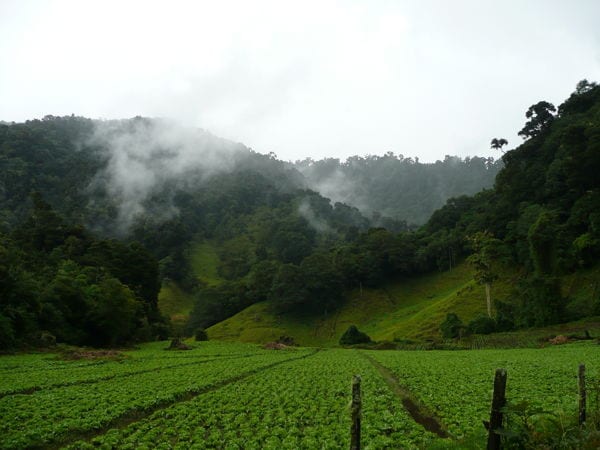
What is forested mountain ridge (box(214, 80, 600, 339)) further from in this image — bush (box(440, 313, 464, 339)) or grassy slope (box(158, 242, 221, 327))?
grassy slope (box(158, 242, 221, 327))

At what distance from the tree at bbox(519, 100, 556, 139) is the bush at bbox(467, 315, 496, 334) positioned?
62.6 metres

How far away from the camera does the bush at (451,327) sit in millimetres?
66719

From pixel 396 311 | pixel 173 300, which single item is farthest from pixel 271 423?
pixel 173 300

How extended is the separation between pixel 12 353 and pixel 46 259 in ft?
146

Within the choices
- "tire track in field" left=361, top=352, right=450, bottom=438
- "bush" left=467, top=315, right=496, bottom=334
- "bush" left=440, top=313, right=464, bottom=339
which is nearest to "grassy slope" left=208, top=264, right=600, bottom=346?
"bush" left=440, top=313, right=464, bottom=339

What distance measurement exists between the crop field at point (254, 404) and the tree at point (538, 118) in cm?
8766

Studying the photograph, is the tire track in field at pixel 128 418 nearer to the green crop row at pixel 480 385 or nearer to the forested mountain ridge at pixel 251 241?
the green crop row at pixel 480 385

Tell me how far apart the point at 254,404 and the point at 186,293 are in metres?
130

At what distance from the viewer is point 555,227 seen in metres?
74.1

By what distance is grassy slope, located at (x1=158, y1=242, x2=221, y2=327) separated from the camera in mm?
129625

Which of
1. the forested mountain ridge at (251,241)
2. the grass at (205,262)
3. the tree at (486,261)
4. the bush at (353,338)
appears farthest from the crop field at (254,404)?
the grass at (205,262)

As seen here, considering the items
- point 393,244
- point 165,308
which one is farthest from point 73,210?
point 393,244

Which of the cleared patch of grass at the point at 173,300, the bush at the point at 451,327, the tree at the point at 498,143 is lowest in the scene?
the bush at the point at 451,327

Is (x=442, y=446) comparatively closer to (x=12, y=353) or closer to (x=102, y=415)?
(x=102, y=415)
